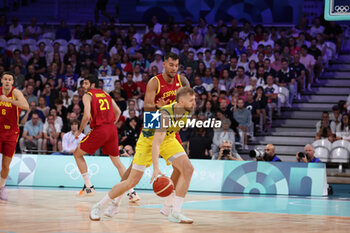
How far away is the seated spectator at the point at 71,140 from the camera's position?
15.2m

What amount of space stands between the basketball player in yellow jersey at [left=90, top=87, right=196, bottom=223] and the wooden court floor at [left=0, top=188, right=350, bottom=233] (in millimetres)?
241

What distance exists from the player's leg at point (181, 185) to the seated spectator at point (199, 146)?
23.7ft

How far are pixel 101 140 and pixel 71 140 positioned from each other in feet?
16.1

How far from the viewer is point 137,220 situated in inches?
324

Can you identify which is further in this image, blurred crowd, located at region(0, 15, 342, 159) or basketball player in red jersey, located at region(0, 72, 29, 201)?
blurred crowd, located at region(0, 15, 342, 159)

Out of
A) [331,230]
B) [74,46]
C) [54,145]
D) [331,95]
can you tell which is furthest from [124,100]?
[331,230]

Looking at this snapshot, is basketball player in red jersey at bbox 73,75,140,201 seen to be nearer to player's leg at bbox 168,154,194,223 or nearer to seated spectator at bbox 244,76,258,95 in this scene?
player's leg at bbox 168,154,194,223

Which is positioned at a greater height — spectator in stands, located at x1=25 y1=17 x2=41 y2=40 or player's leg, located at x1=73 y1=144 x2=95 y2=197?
spectator in stands, located at x1=25 y1=17 x2=41 y2=40

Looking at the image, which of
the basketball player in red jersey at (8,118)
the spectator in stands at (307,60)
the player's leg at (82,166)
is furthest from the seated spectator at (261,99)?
the basketball player in red jersey at (8,118)

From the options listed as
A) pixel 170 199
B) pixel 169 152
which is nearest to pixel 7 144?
pixel 170 199

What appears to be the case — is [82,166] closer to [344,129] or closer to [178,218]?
[178,218]

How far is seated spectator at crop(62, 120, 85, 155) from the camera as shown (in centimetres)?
1520

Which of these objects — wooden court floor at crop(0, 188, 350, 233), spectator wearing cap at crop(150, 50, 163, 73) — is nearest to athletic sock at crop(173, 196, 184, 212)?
wooden court floor at crop(0, 188, 350, 233)

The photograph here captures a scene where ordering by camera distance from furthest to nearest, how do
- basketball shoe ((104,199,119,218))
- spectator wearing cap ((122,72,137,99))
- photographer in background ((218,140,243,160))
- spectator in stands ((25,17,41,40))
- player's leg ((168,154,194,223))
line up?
spectator in stands ((25,17,41,40)), spectator wearing cap ((122,72,137,99)), photographer in background ((218,140,243,160)), basketball shoe ((104,199,119,218)), player's leg ((168,154,194,223))
